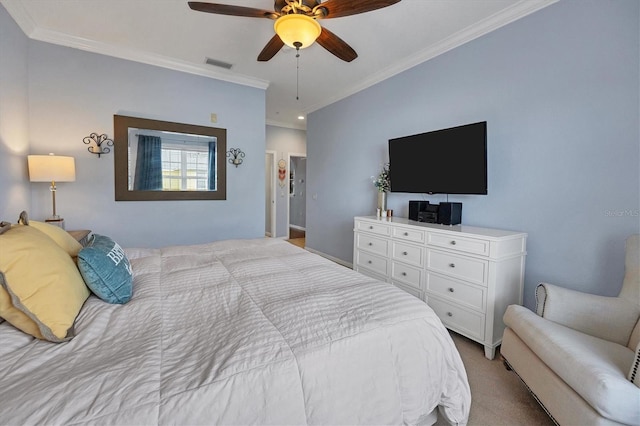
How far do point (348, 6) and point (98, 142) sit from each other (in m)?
3.07

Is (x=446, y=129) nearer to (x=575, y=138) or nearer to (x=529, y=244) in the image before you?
(x=575, y=138)

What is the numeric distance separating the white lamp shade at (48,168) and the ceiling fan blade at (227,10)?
6.65 feet

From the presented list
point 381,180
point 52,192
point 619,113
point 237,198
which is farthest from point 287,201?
point 619,113

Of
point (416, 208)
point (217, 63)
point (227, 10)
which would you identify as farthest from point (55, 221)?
point (416, 208)

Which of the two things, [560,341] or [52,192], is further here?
[52,192]

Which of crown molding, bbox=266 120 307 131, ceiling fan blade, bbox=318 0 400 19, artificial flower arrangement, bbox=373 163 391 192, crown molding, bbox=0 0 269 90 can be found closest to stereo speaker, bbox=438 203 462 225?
artificial flower arrangement, bbox=373 163 391 192

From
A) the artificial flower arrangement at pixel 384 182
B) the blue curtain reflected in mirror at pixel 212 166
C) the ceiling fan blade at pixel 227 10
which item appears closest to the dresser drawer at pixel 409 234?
the artificial flower arrangement at pixel 384 182

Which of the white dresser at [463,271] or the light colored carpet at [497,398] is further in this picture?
the white dresser at [463,271]

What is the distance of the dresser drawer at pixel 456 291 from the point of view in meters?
2.17

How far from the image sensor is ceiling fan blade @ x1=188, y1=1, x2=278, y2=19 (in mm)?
1802

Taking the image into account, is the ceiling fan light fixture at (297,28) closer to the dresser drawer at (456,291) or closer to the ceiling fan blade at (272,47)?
the ceiling fan blade at (272,47)

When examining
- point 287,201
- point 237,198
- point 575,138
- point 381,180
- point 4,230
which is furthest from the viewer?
point 287,201

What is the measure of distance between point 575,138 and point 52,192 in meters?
4.83

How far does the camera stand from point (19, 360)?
2.82 ft
